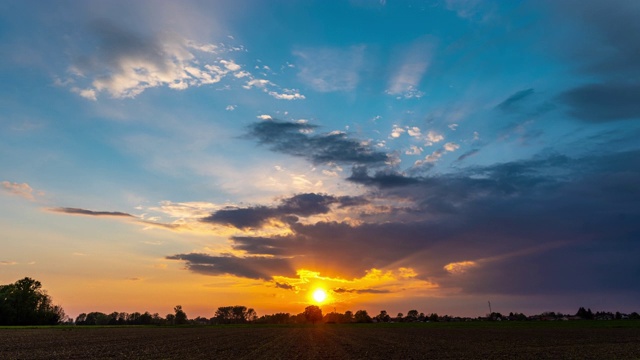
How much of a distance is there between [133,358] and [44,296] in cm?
15819

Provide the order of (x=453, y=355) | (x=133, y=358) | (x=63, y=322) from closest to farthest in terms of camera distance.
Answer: (x=133, y=358)
(x=453, y=355)
(x=63, y=322)

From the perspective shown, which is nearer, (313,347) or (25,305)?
(313,347)

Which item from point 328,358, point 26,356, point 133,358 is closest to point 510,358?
point 328,358

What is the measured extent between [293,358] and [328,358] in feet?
9.38

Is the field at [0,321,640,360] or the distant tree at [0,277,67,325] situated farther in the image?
the distant tree at [0,277,67,325]

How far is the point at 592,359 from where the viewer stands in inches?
1411

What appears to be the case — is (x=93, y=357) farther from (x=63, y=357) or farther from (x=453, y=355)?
(x=453, y=355)

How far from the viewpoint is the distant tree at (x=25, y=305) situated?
14375 cm

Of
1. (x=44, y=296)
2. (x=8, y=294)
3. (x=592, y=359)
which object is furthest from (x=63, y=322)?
(x=592, y=359)

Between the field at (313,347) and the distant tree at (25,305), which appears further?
the distant tree at (25,305)

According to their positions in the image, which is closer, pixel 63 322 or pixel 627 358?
pixel 627 358

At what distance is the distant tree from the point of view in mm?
143750

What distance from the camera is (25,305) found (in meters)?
151

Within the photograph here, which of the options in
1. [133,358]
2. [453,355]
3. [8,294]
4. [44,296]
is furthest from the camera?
[44,296]
